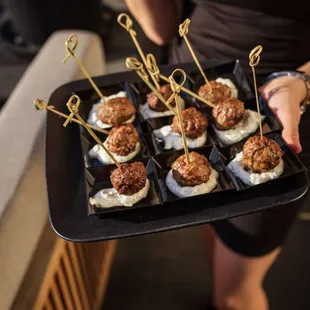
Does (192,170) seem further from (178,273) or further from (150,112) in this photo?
(178,273)

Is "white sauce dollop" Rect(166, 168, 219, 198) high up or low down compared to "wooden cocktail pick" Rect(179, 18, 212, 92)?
down

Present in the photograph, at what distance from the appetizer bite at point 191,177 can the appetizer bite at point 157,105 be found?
0.69 feet

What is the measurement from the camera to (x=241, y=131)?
3.52ft

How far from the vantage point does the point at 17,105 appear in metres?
1.30

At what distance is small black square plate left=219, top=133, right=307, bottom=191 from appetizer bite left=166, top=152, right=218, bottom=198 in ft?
0.16

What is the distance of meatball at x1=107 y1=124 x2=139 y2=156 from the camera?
1038mm

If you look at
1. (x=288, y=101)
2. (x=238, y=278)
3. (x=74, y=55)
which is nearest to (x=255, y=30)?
(x=288, y=101)

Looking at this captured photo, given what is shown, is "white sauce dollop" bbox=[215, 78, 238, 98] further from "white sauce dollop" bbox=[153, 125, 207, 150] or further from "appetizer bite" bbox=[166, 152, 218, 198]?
"appetizer bite" bbox=[166, 152, 218, 198]

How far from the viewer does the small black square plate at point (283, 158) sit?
36.6 inches

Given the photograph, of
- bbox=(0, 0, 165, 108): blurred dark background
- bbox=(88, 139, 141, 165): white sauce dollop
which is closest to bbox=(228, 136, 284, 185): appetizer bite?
bbox=(88, 139, 141, 165): white sauce dollop

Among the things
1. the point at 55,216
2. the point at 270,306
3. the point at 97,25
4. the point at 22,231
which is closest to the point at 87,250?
the point at 22,231

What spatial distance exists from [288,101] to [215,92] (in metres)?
0.18

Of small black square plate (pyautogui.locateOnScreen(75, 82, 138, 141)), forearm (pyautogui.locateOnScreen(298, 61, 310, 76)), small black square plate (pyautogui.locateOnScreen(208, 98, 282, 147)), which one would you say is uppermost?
small black square plate (pyautogui.locateOnScreen(75, 82, 138, 141))

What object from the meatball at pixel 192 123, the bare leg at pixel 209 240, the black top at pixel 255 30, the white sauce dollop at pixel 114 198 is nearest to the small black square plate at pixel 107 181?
the white sauce dollop at pixel 114 198
